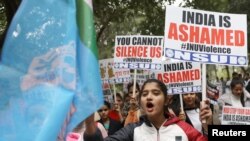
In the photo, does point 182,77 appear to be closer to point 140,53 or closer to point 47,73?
point 140,53

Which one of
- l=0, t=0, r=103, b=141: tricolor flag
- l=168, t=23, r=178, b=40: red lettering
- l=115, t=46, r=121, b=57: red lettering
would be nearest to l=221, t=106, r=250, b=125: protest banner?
l=168, t=23, r=178, b=40: red lettering

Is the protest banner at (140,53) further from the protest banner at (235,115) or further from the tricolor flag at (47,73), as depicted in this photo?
the tricolor flag at (47,73)

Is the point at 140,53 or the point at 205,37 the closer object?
the point at 205,37

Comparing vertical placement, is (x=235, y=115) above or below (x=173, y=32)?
below

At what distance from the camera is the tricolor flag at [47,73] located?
277 cm

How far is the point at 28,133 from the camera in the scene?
9.04 feet

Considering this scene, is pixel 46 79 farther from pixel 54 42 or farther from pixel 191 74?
pixel 191 74

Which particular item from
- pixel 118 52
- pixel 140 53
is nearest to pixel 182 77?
pixel 140 53

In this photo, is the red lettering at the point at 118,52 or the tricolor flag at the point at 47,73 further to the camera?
the red lettering at the point at 118,52

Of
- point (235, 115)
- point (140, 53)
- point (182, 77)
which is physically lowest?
point (235, 115)

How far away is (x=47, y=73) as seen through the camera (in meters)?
2.84

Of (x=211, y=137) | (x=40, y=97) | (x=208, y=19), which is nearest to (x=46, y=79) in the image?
(x=40, y=97)

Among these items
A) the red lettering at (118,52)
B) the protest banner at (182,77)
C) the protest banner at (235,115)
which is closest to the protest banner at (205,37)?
the protest banner at (235,115)

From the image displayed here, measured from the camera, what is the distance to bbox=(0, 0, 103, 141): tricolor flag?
9.09 ft
